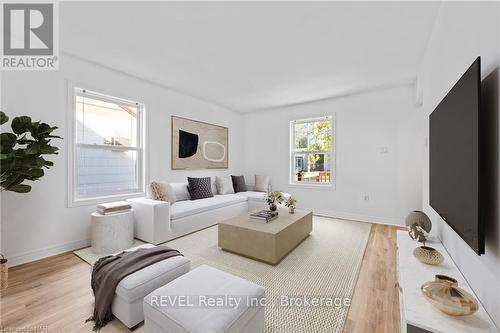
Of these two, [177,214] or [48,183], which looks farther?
[177,214]

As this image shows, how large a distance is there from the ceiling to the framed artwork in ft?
2.91

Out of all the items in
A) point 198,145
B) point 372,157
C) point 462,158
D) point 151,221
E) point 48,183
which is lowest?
point 151,221

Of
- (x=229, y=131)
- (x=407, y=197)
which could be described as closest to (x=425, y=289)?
(x=407, y=197)

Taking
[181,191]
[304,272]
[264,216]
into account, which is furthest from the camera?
[181,191]

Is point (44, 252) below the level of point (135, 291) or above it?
below

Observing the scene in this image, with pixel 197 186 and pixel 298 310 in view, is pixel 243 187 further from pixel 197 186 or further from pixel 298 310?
pixel 298 310

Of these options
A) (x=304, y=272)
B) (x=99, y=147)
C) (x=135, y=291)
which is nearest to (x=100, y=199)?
(x=99, y=147)

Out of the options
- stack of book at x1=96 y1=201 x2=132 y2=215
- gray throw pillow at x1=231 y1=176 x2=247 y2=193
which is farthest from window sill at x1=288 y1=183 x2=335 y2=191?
stack of book at x1=96 y1=201 x2=132 y2=215

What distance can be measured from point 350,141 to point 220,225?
3.16 m

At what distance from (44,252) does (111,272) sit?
1.76 metres

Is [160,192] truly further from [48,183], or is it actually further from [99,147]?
[48,183]

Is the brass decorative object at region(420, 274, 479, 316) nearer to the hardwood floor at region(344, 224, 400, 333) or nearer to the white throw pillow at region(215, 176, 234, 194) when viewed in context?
the hardwood floor at region(344, 224, 400, 333)

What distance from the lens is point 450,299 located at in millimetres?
937

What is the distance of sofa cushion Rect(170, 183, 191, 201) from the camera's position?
380cm
